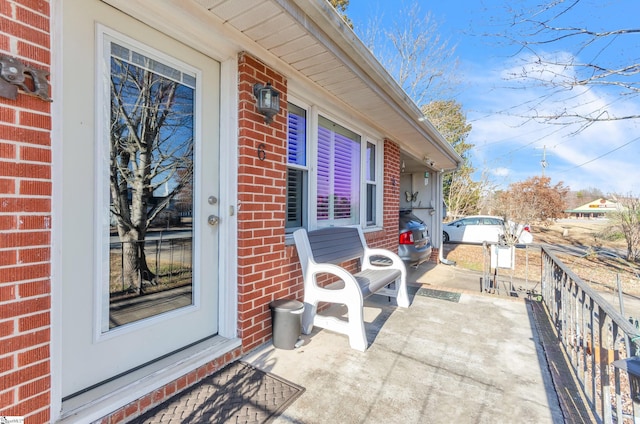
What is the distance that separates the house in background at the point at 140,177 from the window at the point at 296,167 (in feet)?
0.11

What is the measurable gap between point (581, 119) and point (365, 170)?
2.62 metres

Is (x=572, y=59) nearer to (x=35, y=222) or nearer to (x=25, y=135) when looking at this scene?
(x=25, y=135)

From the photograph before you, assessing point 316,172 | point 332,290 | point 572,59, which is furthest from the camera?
point 316,172

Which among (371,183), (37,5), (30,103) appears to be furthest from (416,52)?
(30,103)

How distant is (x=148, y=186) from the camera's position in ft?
6.65

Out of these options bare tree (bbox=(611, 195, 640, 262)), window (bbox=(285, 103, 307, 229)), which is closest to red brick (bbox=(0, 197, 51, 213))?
window (bbox=(285, 103, 307, 229))

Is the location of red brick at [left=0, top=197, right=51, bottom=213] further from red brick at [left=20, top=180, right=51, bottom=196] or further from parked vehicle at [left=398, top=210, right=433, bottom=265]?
parked vehicle at [left=398, top=210, right=433, bottom=265]

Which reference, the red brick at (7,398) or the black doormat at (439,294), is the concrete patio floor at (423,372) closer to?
the black doormat at (439,294)

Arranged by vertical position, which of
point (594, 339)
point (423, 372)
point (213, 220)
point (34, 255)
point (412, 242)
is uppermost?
point (213, 220)

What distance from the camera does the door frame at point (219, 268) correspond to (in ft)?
4.74

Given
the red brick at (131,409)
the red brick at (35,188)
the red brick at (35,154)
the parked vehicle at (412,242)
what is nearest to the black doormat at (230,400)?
the red brick at (131,409)

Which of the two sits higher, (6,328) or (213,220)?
(213,220)

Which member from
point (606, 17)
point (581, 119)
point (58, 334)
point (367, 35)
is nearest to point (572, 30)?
point (606, 17)

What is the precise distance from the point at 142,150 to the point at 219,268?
1.04 meters
